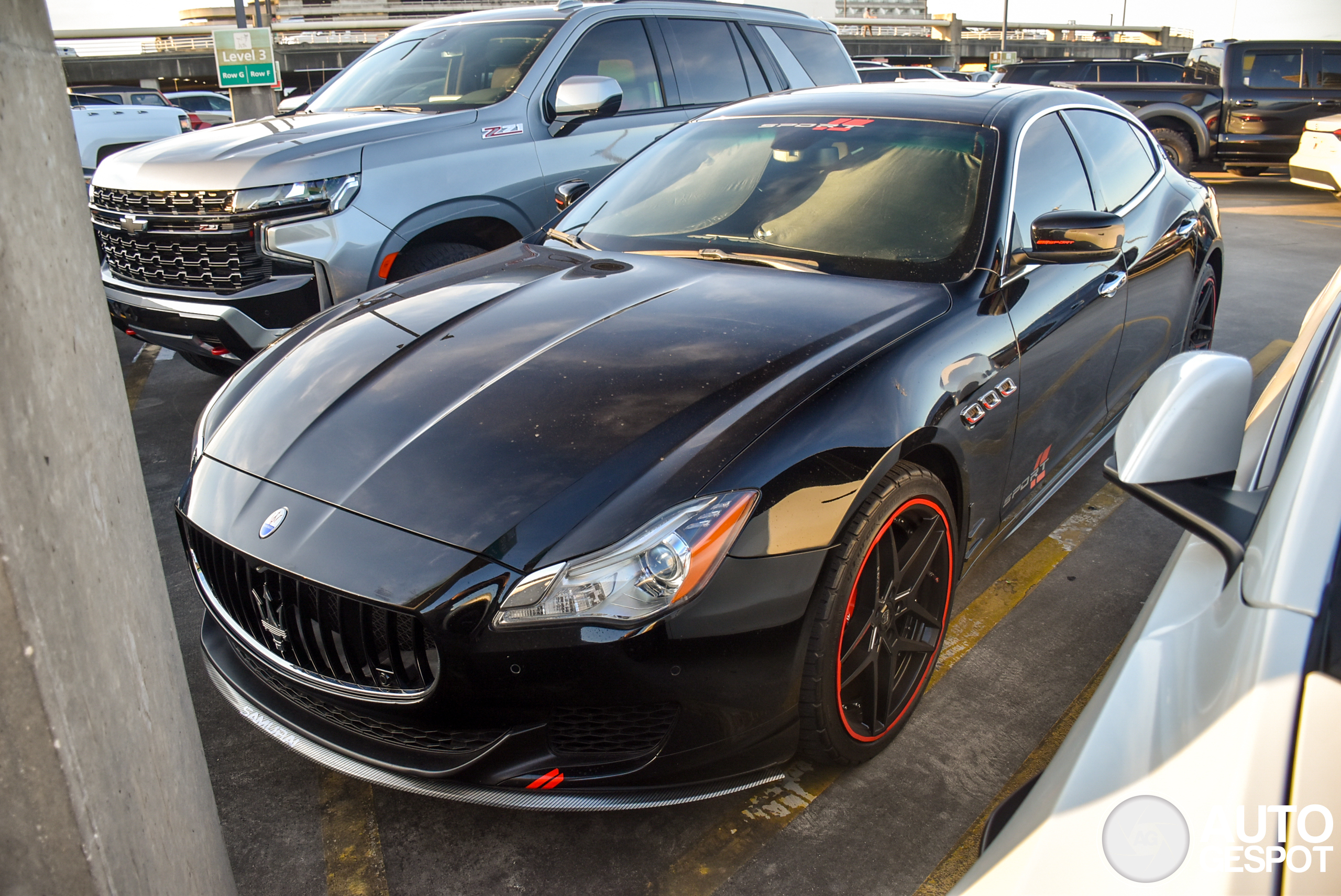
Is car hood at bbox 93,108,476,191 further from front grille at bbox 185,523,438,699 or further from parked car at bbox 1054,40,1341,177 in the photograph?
parked car at bbox 1054,40,1341,177

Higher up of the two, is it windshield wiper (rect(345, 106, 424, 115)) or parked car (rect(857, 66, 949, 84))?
windshield wiper (rect(345, 106, 424, 115))

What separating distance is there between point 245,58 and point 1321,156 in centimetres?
1248

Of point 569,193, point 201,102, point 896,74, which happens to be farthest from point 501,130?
point 201,102

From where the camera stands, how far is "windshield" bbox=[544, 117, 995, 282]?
2869 mm

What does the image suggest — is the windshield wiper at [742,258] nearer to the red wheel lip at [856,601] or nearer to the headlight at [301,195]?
the red wheel lip at [856,601]

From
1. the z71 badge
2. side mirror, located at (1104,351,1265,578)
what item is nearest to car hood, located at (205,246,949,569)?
side mirror, located at (1104,351,1265,578)

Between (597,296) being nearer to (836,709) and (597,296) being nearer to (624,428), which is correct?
(624,428)

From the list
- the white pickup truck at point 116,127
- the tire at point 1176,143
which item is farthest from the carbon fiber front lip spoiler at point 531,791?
the tire at point 1176,143

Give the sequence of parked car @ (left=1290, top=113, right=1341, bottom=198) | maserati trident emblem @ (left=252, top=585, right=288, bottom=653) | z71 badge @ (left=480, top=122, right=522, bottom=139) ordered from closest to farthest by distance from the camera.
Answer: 1. maserati trident emblem @ (left=252, top=585, right=288, bottom=653)
2. z71 badge @ (left=480, top=122, right=522, bottom=139)
3. parked car @ (left=1290, top=113, right=1341, bottom=198)

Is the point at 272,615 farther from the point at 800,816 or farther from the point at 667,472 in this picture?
the point at 800,816

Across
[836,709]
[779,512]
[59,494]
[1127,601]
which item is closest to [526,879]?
[836,709]

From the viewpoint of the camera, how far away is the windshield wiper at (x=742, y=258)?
9.45ft

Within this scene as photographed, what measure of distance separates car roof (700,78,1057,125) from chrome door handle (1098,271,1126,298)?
25.7 inches

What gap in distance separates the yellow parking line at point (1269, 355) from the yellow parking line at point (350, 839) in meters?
5.20
